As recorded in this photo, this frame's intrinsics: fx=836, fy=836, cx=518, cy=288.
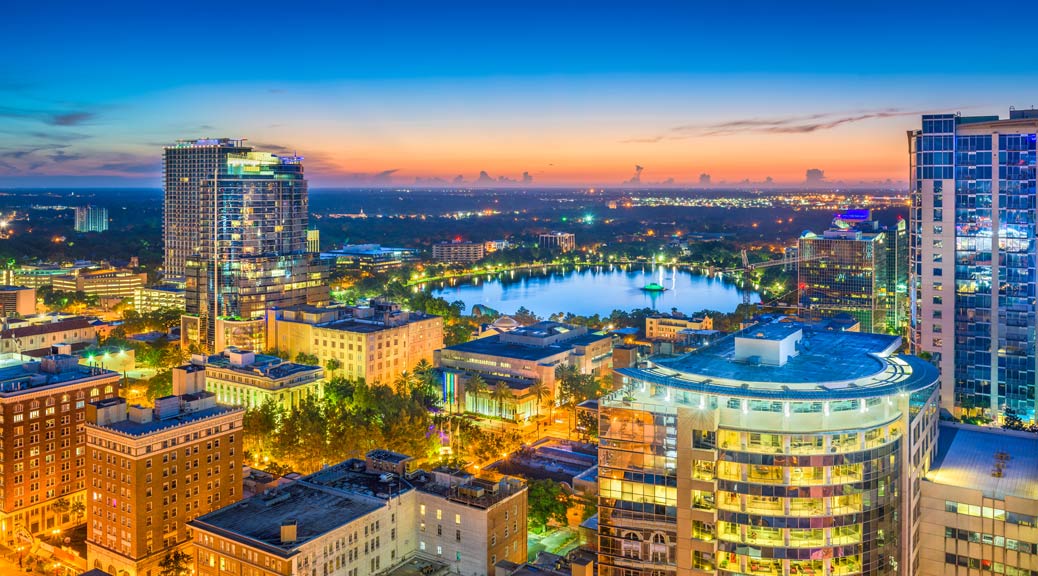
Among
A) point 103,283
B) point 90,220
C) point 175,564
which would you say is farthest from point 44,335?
point 90,220

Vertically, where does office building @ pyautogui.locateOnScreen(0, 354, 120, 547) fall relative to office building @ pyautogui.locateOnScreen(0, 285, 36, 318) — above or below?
below

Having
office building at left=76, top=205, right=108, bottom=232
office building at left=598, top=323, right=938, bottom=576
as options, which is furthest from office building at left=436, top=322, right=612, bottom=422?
office building at left=76, top=205, right=108, bottom=232

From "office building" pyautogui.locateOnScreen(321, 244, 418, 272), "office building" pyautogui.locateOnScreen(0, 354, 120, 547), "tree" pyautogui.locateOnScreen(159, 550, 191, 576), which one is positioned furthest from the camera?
"office building" pyautogui.locateOnScreen(321, 244, 418, 272)

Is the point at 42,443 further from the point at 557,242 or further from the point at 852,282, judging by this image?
the point at 557,242

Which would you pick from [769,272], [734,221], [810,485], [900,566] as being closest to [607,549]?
[810,485]

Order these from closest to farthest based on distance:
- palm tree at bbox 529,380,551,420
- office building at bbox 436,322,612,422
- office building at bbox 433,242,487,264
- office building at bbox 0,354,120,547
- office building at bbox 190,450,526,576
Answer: office building at bbox 190,450,526,576 → office building at bbox 0,354,120,547 → office building at bbox 436,322,612,422 → palm tree at bbox 529,380,551,420 → office building at bbox 433,242,487,264

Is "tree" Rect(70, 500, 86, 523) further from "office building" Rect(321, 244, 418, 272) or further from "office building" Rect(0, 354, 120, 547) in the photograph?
"office building" Rect(321, 244, 418, 272)
